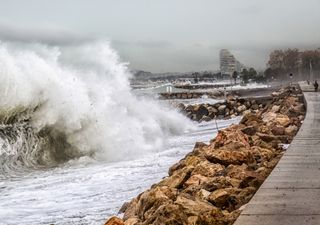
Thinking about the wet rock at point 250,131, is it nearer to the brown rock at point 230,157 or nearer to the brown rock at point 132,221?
the brown rock at point 230,157

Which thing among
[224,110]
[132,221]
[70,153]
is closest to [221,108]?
[224,110]

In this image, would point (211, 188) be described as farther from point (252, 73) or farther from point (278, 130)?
point (252, 73)

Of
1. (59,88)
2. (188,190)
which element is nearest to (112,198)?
(188,190)

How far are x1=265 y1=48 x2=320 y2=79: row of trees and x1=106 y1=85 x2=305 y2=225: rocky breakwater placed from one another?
89.6m

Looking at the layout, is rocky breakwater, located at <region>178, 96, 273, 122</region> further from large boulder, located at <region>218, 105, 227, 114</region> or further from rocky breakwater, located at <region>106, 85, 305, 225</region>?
rocky breakwater, located at <region>106, 85, 305, 225</region>

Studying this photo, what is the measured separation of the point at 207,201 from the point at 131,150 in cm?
851

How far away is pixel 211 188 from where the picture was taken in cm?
591

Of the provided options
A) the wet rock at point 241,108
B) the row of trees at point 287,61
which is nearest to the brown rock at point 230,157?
the wet rock at point 241,108

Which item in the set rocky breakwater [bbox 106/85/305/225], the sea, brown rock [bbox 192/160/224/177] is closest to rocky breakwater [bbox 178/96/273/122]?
the sea

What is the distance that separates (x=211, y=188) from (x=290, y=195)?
46.6 inches

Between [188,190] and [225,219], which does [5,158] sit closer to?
[188,190]

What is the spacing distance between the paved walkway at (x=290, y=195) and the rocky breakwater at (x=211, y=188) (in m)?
0.21

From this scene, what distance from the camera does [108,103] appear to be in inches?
682

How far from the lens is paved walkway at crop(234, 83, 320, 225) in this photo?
4.21 metres
